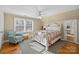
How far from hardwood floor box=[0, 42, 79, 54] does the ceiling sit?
0.74 metres

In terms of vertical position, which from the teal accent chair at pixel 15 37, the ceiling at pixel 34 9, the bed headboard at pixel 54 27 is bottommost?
the teal accent chair at pixel 15 37

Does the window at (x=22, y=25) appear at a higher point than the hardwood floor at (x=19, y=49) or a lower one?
higher

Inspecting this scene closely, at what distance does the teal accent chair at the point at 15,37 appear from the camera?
5.94 ft

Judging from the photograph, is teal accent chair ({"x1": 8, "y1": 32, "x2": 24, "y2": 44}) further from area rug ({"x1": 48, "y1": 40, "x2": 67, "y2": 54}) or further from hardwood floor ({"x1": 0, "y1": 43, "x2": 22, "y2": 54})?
area rug ({"x1": 48, "y1": 40, "x2": 67, "y2": 54})

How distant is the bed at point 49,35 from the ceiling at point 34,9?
1.03 ft

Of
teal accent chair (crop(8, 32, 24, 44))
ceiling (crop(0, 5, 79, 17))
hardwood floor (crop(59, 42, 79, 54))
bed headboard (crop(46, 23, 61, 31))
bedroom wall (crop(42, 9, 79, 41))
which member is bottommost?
hardwood floor (crop(59, 42, 79, 54))

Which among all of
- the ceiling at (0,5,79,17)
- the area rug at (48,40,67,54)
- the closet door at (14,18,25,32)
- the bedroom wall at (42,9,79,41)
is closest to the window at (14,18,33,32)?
the closet door at (14,18,25,32)

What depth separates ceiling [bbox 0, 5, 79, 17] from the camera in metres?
1.78

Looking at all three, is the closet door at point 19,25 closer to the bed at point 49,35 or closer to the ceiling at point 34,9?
the ceiling at point 34,9

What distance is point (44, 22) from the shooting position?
1.87m

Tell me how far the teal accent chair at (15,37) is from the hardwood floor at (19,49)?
96mm

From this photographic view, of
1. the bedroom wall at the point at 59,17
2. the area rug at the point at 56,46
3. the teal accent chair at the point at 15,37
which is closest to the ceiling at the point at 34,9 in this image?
the bedroom wall at the point at 59,17
